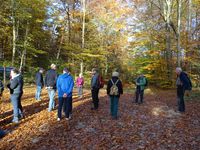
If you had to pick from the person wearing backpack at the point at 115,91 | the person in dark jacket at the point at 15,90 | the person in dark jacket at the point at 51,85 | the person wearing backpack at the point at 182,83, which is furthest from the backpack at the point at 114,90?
the person in dark jacket at the point at 15,90

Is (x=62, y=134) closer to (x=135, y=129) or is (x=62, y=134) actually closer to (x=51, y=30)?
(x=135, y=129)

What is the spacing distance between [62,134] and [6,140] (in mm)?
1625

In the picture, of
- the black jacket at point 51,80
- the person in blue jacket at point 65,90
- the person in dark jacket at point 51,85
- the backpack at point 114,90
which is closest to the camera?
the person in blue jacket at point 65,90

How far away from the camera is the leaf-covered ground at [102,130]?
24.2ft

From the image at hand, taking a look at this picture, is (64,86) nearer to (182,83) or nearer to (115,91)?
(115,91)

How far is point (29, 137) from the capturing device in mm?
8016

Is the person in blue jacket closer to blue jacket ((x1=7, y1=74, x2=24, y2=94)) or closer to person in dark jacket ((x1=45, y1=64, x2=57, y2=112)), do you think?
blue jacket ((x1=7, y1=74, x2=24, y2=94))

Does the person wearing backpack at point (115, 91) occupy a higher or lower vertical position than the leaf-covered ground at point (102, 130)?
higher

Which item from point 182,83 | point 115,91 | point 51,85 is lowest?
point 115,91

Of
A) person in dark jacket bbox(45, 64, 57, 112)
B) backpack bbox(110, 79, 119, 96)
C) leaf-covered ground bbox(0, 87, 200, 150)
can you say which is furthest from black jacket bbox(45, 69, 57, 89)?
backpack bbox(110, 79, 119, 96)

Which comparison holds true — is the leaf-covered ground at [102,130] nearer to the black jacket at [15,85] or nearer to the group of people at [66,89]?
the group of people at [66,89]

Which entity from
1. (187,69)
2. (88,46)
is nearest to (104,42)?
(88,46)

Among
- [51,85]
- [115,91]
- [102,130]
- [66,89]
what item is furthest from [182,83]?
[51,85]

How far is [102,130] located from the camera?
347 inches
